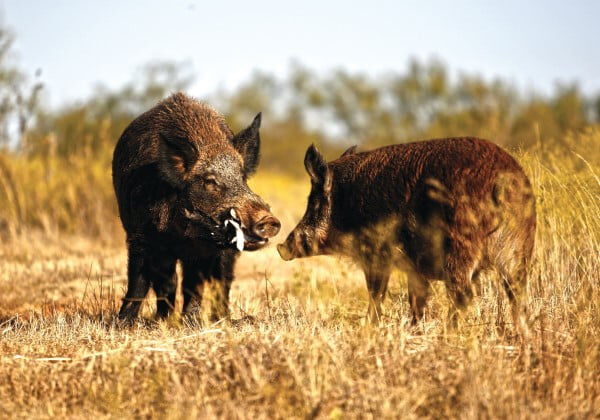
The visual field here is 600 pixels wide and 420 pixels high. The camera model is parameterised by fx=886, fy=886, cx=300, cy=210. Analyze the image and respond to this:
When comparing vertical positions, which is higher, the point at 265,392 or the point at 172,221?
the point at 172,221

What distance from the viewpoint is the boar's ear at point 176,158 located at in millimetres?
6984

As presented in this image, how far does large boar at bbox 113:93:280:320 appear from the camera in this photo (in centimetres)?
688

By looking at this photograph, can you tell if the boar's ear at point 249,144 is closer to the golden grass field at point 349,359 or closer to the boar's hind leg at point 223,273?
the boar's hind leg at point 223,273

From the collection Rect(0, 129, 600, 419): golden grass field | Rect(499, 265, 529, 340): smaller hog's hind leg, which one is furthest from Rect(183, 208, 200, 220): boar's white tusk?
Rect(499, 265, 529, 340): smaller hog's hind leg

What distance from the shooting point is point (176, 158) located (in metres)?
7.03

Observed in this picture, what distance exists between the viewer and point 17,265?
10672 mm

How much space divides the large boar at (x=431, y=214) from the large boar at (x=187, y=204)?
0.63 m

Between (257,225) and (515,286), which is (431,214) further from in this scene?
(257,225)

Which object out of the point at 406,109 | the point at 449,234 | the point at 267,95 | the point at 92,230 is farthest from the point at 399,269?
the point at 267,95

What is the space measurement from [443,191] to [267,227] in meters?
1.48

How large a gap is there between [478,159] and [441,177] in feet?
0.86

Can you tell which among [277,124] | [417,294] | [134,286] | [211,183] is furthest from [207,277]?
[277,124]

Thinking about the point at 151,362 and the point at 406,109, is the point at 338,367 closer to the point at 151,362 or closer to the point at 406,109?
the point at 151,362

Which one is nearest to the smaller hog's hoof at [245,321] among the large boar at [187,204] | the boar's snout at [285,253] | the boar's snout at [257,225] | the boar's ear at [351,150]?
the large boar at [187,204]
